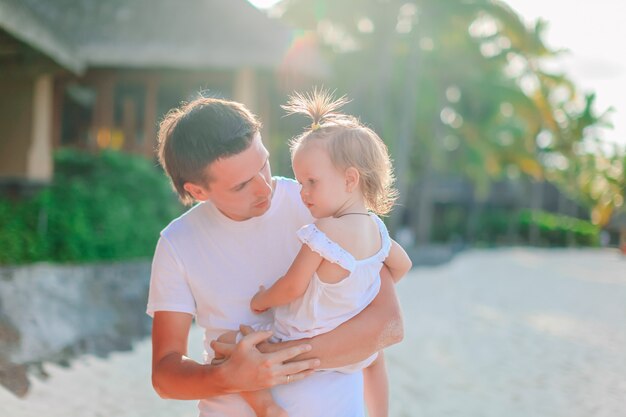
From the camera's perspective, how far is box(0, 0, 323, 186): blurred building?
12.1 meters

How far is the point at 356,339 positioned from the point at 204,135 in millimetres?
778

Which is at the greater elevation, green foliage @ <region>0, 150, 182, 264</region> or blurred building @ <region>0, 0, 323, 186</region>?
blurred building @ <region>0, 0, 323, 186</region>

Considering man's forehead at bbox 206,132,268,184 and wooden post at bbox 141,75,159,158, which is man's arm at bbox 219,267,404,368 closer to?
man's forehead at bbox 206,132,268,184

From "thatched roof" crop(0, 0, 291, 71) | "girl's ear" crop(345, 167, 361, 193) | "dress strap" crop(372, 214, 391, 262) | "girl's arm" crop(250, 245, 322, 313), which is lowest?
"girl's arm" crop(250, 245, 322, 313)

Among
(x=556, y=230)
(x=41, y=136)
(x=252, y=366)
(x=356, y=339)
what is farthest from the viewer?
(x=556, y=230)

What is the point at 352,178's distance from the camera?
2551 millimetres

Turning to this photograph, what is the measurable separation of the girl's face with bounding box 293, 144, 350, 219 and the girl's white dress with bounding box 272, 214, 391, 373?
0.48ft

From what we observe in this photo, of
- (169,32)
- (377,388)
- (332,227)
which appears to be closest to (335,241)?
(332,227)

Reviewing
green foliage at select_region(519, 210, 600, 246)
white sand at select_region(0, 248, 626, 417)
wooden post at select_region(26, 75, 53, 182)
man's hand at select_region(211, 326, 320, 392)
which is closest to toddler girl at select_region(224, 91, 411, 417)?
man's hand at select_region(211, 326, 320, 392)

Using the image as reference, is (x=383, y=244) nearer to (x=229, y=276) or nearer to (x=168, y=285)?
(x=229, y=276)

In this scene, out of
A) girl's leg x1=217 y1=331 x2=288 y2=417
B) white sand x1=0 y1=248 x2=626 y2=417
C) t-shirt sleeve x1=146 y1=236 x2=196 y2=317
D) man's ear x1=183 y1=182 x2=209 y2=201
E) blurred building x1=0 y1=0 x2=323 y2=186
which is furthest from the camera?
blurred building x1=0 y1=0 x2=323 y2=186

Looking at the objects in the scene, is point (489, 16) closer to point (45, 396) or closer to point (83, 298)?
point (83, 298)

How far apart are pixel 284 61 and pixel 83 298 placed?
6.64m

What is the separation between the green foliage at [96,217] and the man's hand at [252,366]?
6388mm
